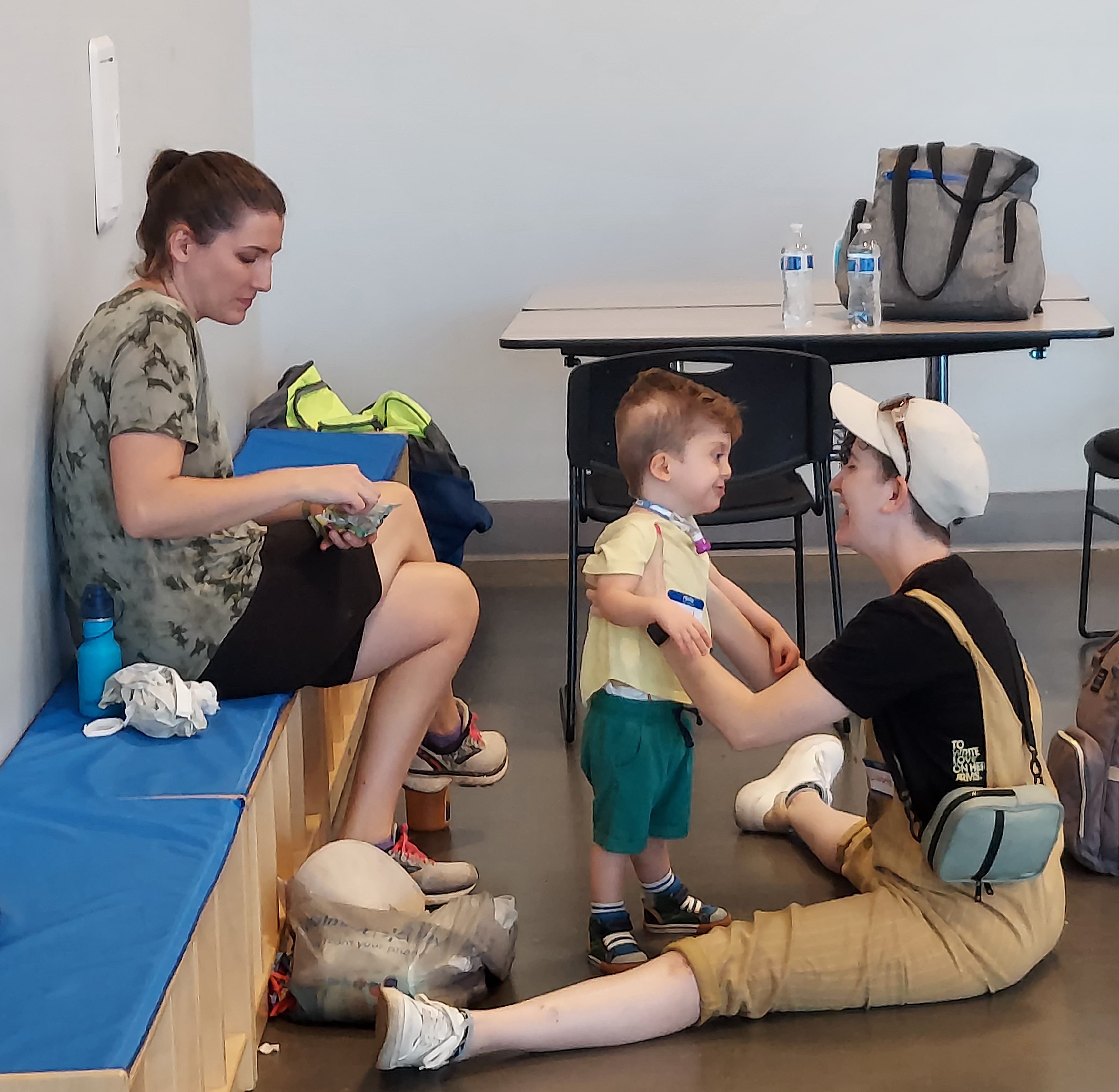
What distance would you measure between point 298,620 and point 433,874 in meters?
0.48

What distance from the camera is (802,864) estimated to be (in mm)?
2512

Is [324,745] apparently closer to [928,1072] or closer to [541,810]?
[541,810]

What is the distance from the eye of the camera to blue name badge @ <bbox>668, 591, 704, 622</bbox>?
2141mm

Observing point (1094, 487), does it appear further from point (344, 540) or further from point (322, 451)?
point (344, 540)

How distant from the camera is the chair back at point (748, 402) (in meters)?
2.88

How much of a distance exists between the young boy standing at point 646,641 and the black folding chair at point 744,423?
638 mm

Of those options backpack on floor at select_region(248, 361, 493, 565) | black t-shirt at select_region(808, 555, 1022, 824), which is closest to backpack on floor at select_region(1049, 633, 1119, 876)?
black t-shirt at select_region(808, 555, 1022, 824)

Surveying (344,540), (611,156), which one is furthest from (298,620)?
(611,156)

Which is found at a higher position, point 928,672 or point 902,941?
point 928,672

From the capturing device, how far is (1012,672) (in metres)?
2.02

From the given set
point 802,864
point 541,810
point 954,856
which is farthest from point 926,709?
point 541,810

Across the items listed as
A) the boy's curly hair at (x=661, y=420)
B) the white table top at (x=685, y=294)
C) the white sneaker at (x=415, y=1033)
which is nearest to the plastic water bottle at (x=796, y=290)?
the white table top at (x=685, y=294)

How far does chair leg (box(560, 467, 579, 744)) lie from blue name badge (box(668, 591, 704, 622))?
0.89 m

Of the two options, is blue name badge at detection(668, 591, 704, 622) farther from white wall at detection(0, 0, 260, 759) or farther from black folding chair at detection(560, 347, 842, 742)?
white wall at detection(0, 0, 260, 759)
